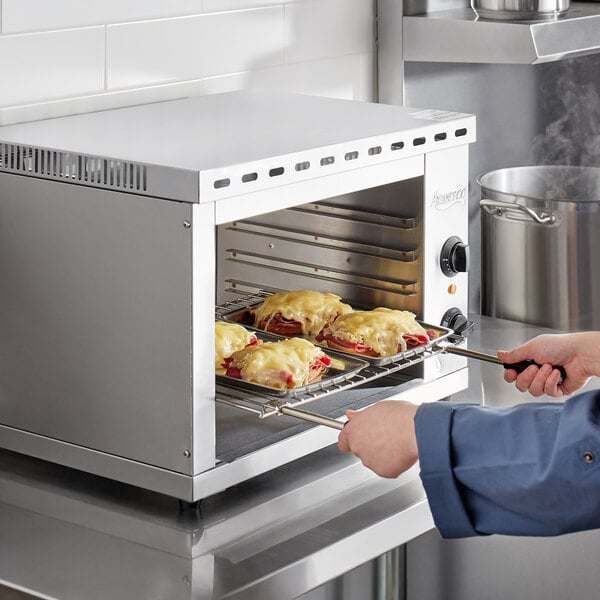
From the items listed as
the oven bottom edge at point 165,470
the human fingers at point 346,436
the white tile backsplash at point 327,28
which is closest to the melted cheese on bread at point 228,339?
the oven bottom edge at point 165,470

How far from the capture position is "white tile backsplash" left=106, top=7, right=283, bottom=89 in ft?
4.88

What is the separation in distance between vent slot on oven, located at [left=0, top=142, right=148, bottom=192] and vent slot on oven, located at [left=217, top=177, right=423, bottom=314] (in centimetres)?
37

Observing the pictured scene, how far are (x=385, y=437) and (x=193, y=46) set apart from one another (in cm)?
74

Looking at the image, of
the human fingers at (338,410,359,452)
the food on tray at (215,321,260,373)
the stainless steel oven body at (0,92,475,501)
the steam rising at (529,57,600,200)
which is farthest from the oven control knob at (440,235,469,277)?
the steam rising at (529,57,600,200)

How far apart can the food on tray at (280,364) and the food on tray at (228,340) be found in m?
0.01

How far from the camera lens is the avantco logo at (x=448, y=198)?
1367 mm

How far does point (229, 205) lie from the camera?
1.10 m

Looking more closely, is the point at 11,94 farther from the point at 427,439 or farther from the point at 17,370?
the point at 427,439

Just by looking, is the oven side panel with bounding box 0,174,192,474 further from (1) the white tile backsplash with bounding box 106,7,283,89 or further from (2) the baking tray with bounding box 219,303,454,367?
(1) the white tile backsplash with bounding box 106,7,283,89

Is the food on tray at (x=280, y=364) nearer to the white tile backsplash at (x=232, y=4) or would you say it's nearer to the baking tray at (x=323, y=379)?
the baking tray at (x=323, y=379)

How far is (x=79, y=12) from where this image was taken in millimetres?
1419

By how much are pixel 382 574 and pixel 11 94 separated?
2.15 feet

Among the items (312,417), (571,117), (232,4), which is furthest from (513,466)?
(571,117)

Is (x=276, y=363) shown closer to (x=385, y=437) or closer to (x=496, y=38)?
(x=385, y=437)
